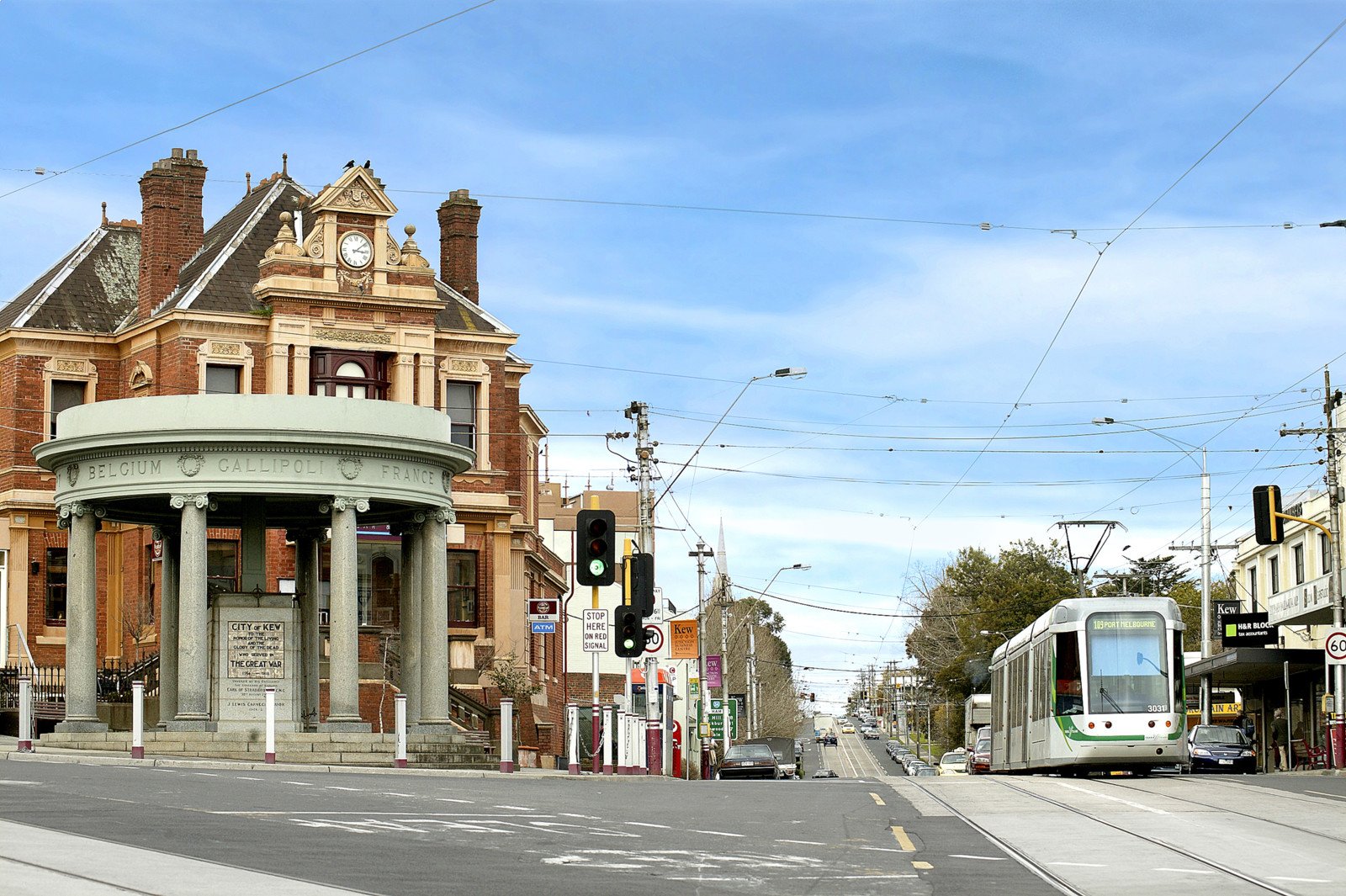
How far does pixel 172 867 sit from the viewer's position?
492 inches

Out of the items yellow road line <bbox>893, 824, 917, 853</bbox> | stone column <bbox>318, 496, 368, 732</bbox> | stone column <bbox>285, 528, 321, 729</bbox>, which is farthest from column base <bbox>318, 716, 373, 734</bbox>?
yellow road line <bbox>893, 824, 917, 853</bbox>

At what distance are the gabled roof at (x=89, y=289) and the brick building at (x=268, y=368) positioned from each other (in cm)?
7

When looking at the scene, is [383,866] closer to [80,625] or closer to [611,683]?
[80,625]

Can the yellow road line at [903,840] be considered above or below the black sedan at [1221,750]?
above

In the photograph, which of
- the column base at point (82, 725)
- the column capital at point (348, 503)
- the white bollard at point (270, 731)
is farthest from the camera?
the column capital at point (348, 503)

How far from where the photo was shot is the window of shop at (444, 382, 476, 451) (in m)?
50.9

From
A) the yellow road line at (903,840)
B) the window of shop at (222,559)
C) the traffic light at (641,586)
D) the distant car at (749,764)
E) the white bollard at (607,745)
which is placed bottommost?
the distant car at (749,764)

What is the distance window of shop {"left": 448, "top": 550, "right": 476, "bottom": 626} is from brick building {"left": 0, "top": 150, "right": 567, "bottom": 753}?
53mm

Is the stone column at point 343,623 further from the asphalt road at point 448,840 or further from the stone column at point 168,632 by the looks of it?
the asphalt road at point 448,840

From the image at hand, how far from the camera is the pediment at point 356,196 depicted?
1870 inches

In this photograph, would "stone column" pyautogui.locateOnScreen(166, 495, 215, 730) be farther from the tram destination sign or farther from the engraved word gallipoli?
the tram destination sign

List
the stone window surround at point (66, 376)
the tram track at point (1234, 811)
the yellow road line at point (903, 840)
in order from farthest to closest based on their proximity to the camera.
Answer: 1. the stone window surround at point (66, 376)
2. the tram track at point (1234, 811)
3. the yellow road line at point (903, 840)

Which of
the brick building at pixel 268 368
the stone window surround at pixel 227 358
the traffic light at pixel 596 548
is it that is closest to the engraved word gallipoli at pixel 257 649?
the traffic light at pixel 596 548

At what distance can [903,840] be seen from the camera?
16.7m
